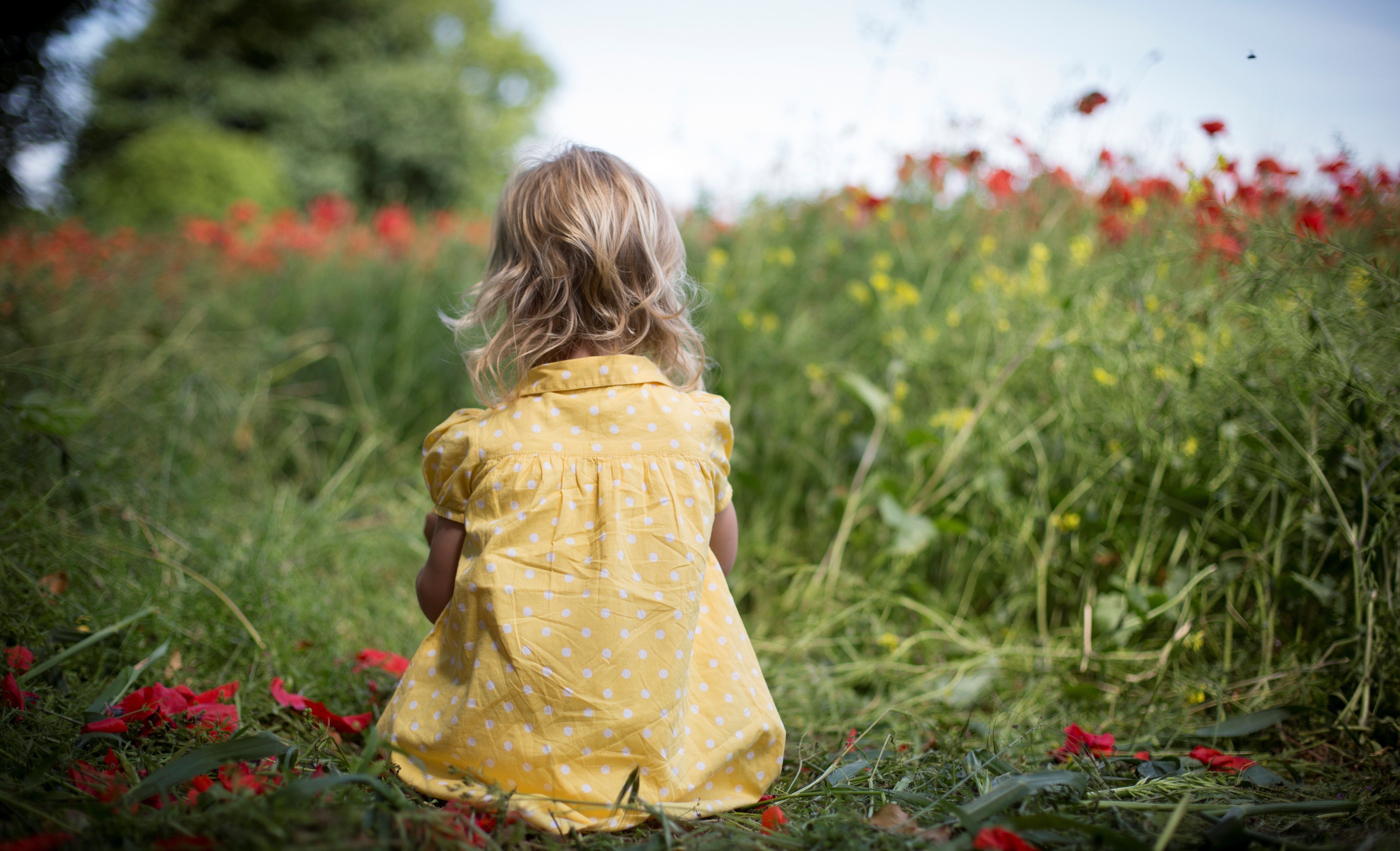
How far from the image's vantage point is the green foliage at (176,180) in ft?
28.6

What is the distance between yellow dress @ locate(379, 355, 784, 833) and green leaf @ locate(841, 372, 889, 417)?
1.06 meters

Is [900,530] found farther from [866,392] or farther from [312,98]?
[312,98]

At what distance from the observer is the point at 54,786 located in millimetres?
1143

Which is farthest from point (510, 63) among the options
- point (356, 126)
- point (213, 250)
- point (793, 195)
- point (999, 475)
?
point (999, 475)

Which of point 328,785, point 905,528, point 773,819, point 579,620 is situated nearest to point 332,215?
point 905,528

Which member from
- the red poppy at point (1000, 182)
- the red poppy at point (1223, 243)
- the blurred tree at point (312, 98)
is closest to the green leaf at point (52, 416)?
the red poppy at point (1223, 243)

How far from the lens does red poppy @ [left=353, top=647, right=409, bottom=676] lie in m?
1.69

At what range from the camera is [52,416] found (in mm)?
1772

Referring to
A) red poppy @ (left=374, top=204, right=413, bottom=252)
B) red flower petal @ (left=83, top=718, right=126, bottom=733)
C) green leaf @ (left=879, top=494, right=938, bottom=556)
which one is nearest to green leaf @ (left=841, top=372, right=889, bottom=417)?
green leaf @ (left=879, top=494, right=938, bottom=556)

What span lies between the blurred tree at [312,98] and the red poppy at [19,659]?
1193cm

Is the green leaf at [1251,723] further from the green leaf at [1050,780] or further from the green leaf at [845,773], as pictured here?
the green leaf at [845,773]

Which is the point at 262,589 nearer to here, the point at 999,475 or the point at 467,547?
the point at 467,547

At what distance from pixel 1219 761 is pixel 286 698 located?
168 cm

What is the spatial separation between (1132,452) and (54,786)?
2269 millimetres
